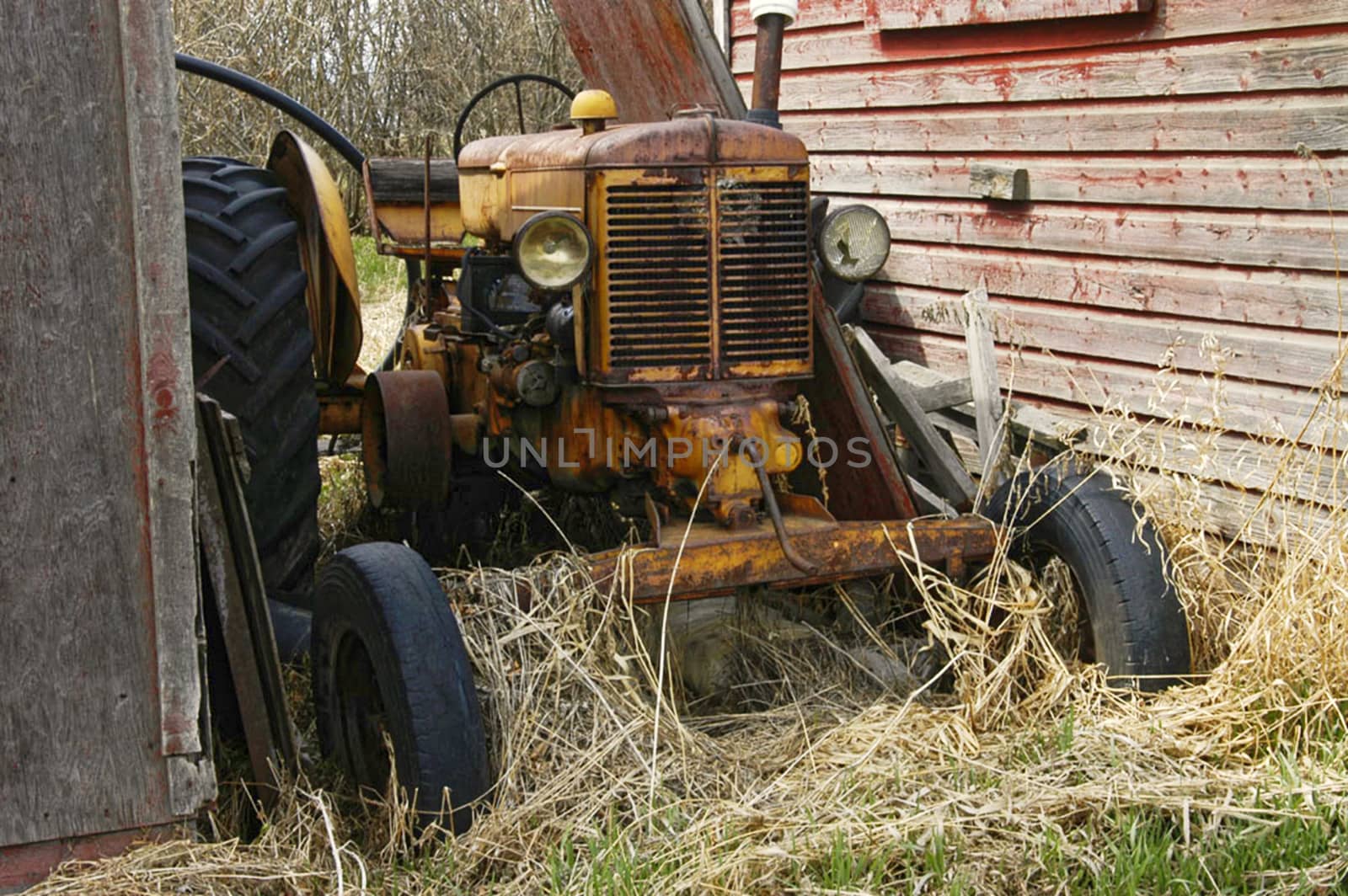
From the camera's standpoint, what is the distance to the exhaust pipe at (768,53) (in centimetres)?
417

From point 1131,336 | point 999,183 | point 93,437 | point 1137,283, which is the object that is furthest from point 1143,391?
point 93,437

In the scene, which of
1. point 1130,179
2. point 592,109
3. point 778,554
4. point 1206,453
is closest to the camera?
point 778,554

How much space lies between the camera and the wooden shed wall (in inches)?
185

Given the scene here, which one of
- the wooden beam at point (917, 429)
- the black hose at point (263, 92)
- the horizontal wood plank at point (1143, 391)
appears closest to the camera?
the black hose at point (263, 92)

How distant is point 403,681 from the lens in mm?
2963

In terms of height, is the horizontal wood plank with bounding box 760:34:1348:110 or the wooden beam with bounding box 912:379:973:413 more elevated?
the horizontal wood plank with bounding box 760:34:1348:110

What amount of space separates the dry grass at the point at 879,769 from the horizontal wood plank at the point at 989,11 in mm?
2153

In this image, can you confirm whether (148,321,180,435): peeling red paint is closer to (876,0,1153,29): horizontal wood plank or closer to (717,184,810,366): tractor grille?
(717,184,810,366): tractor grille

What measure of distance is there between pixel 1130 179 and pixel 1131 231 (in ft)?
0.62

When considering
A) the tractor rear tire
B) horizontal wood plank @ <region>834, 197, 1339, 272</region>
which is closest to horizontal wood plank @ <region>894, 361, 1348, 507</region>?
horizontal wood plank @ <region>834, 197, 1339, 272</region>

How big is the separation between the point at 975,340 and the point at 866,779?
8.60 ft

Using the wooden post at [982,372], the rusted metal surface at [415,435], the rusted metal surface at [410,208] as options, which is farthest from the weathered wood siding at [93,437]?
the wooden post at [982,372]

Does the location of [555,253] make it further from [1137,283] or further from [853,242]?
[1137,283]

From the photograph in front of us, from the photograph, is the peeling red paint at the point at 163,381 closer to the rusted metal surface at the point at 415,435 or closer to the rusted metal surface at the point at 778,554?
the rusted metal surface at the point at 778,554
